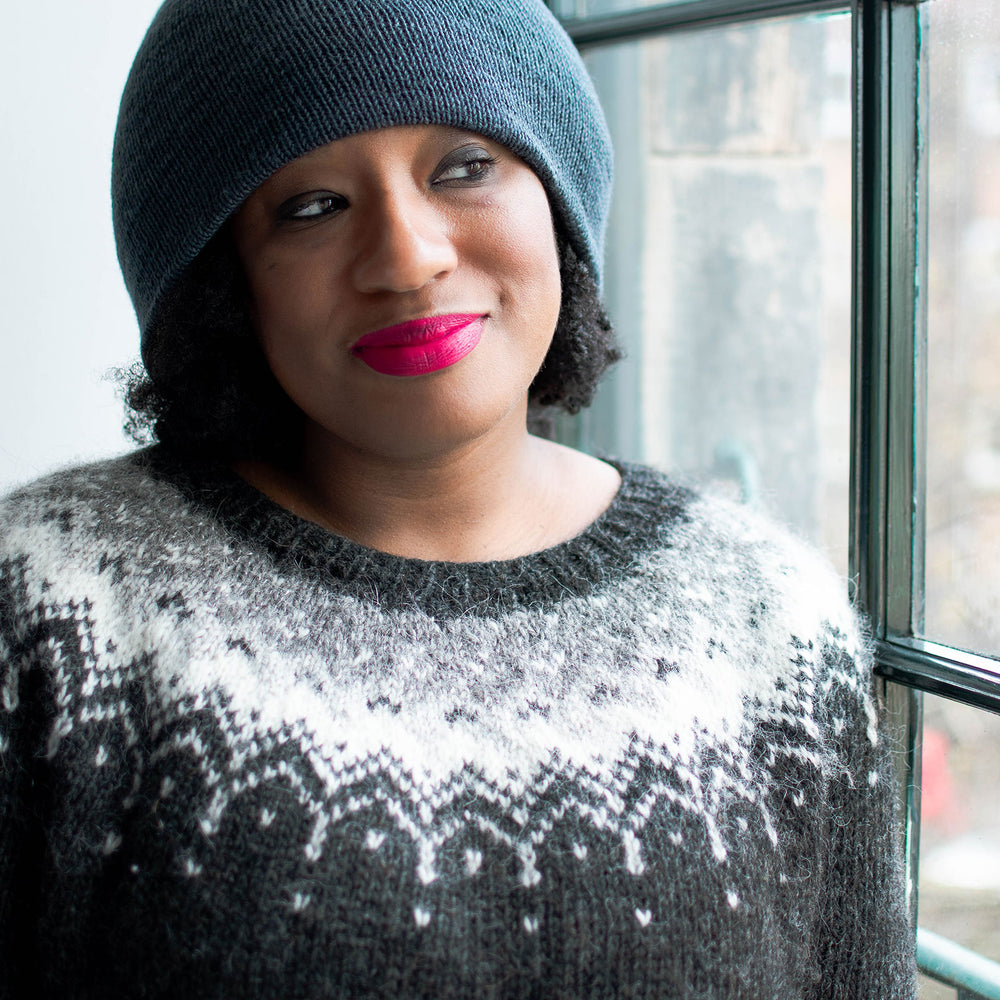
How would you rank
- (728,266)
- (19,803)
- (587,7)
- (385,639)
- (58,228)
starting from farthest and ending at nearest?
(728,266)
(587,7)
(58,228)
(385,639)
(19,803)

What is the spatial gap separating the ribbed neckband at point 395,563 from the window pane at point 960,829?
1.30 ft

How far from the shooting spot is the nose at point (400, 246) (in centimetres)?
92

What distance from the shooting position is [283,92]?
2.96ft

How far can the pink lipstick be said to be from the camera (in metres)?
0.95

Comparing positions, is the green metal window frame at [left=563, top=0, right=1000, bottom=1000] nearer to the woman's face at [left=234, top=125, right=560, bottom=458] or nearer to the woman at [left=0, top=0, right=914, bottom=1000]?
the woman at [left=0, top=0, right=914, bottom=1000]

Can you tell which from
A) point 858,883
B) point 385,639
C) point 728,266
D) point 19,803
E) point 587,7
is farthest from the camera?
point 728,266

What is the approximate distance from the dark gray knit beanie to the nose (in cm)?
7

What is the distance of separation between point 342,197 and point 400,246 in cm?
9

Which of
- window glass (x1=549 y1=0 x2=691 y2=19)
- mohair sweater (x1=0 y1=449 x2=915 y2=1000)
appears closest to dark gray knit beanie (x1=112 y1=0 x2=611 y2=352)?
mohair sweater (x1=0 y1=449 x2=915 y2=1000)

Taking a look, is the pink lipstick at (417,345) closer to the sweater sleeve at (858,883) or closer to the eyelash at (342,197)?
the eyelash at (342,197)

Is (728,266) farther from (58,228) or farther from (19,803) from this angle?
(19,803)

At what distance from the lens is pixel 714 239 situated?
204 centimetres

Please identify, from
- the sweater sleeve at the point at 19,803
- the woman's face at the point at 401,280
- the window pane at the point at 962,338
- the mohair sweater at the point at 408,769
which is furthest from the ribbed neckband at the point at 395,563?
the window pane at the point at 962,338

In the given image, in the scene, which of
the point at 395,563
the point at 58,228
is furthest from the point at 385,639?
the point at 58,228
